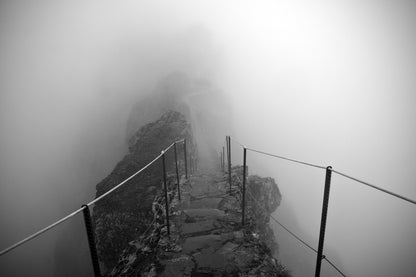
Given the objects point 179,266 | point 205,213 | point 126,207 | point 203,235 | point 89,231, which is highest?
point 89,231

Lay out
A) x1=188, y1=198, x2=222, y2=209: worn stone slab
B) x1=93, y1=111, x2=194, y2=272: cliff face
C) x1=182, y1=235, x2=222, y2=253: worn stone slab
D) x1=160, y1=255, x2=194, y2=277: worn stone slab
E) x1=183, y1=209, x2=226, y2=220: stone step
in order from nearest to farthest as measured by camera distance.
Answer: x1=160, y1=255, x2=194, y2=277: worn stone slab < x1=182, y1=235, x2=222, y2=253: worn stone slab < x1=183, y1=209, x2=226, y2=220: stone step < x1=188, y1=198, x2=222, y2=209: worn stone slab < x1=93, y1=111, x2=194, y2=272: cliff face

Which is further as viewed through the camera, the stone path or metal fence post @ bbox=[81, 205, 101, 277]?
the stone path

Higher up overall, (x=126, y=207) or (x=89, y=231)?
(x=89, y=231)

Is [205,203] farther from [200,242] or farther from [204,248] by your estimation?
[204,248]

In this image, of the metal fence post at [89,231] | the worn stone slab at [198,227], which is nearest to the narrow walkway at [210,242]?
the worn stone slab at [198,227]

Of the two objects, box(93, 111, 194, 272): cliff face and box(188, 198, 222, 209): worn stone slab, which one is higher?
box(188, 198, 222, 209): worn stone slab

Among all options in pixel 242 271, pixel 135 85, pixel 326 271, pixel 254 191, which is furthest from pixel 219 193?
pixel 135 85

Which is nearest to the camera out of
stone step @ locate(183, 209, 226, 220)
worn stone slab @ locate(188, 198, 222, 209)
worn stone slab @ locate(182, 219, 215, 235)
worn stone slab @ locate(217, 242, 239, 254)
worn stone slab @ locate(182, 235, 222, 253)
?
worn stone slab @ locate(217, 242, 239, 254)

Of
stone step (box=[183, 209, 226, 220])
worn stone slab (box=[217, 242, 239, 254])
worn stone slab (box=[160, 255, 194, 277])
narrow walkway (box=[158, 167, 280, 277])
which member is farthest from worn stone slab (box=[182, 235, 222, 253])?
stone step (box=[183, 209, 226, 220])

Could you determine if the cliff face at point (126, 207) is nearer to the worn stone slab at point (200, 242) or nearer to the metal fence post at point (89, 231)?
the worn stone slab at point (200, 242)

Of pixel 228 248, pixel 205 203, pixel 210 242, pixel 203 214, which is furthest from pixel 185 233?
pixel 205 203

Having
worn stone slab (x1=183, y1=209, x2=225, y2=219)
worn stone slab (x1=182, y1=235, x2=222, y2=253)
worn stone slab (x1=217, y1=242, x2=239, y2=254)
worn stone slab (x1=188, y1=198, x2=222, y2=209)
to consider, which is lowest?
worn stone slab (x1=188, y1=198, x2=222, y2=209)

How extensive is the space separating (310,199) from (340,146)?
48.1 metres

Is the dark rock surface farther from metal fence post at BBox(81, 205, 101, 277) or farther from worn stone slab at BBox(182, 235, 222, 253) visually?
metal fence post at BBox(81, 205, 101, 277)
